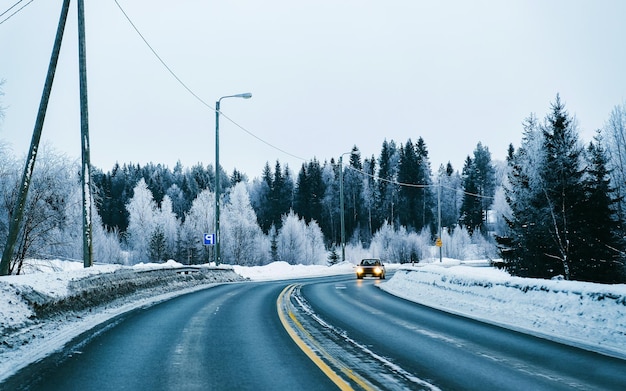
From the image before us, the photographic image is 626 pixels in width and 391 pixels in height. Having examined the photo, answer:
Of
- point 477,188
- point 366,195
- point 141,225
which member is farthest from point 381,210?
point 141,225

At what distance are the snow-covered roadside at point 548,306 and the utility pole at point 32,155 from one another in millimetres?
11909

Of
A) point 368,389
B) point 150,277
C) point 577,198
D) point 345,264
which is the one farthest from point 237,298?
point 345,264

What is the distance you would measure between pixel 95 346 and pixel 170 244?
77.7 metres

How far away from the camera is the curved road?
20.0ft

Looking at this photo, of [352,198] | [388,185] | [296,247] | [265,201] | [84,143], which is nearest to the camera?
[84,143]

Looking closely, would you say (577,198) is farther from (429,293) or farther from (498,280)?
(498,280)

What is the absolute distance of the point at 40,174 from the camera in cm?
2478

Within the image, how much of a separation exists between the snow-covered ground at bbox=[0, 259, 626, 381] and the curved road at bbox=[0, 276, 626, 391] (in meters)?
0.62

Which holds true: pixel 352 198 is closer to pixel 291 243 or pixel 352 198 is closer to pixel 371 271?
pixel 291 243

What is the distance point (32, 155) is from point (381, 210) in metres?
105

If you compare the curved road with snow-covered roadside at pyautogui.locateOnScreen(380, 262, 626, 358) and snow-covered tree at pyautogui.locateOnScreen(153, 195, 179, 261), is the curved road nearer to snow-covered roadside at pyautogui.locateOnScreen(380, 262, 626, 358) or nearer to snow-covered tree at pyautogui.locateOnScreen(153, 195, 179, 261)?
snow-covered roadside at pyautogui.locateOnScreen(380, 262, 626, 358)

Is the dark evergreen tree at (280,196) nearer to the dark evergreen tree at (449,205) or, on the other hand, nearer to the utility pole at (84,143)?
the dark evergreen tree at (449,205)

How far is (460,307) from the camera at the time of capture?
13.9m

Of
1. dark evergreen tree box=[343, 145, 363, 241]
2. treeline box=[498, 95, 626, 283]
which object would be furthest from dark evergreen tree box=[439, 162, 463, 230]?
treeline box=[498, 95, 626, 283]
